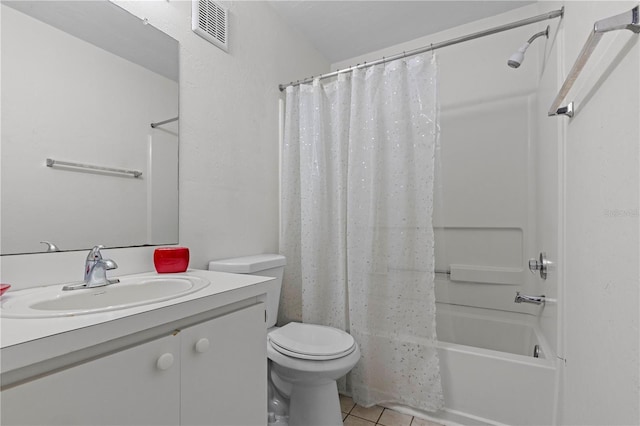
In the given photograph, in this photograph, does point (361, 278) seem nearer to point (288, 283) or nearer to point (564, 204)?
point (288, 283)

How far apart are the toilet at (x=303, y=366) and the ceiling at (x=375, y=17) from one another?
5.37ft

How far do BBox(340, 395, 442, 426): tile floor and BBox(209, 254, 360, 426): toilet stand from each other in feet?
0.61

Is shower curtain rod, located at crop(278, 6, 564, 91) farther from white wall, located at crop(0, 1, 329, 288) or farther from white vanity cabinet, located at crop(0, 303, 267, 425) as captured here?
white vanity cabinet, located at crop(0, 303, 267, 425)

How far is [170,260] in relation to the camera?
1228mm

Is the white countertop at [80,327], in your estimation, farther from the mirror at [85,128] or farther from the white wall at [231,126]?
the white wall at [231,126]

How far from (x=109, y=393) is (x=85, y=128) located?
0.91 m

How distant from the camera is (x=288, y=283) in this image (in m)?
1.99

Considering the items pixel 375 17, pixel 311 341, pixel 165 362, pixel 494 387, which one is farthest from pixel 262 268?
pixel 375 17

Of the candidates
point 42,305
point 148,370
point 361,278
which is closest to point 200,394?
point 148,370

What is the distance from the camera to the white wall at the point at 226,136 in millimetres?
1374

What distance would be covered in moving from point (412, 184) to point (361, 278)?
58cm

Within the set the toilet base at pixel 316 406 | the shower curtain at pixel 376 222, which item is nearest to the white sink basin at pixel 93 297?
the toilet base at pixel 316 406

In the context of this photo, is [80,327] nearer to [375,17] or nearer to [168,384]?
[168,384]

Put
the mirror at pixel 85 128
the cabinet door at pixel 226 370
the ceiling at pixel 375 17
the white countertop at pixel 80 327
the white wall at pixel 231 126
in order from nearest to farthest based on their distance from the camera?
the white countertop at pixel 80 327 < the cabinet door at pixel 226 370 < the mirror at pixel 85 128 < the white wall at pixel 231 126 < the ceiling at pixel 375 17
